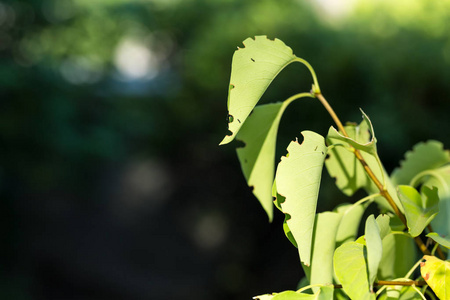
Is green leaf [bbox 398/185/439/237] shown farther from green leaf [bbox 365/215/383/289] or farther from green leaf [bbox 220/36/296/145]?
green leaf [bbox 220/36/296/145]

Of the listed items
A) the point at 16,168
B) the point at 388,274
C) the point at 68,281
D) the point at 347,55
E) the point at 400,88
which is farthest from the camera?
the point at 68,281

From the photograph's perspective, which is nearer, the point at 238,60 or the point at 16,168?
the point at 238,60

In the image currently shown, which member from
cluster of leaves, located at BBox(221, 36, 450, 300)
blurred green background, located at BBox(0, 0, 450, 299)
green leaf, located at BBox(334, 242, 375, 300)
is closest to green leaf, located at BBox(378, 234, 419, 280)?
cluster of leaves, located at BBox(221, 36, 450, 300)

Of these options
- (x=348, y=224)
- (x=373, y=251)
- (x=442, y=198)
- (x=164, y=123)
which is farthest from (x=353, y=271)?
(x=164, y=123)

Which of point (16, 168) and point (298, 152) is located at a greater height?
point (16, 168)

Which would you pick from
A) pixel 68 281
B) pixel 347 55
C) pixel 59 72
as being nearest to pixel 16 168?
pixel 59 72

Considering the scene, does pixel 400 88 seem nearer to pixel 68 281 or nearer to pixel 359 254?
pixel 359 254

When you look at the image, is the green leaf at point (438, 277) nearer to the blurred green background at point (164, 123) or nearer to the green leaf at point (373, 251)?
the green leaf at point (373, 251)

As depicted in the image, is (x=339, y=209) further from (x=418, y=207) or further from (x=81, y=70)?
(x=81, y=70)
